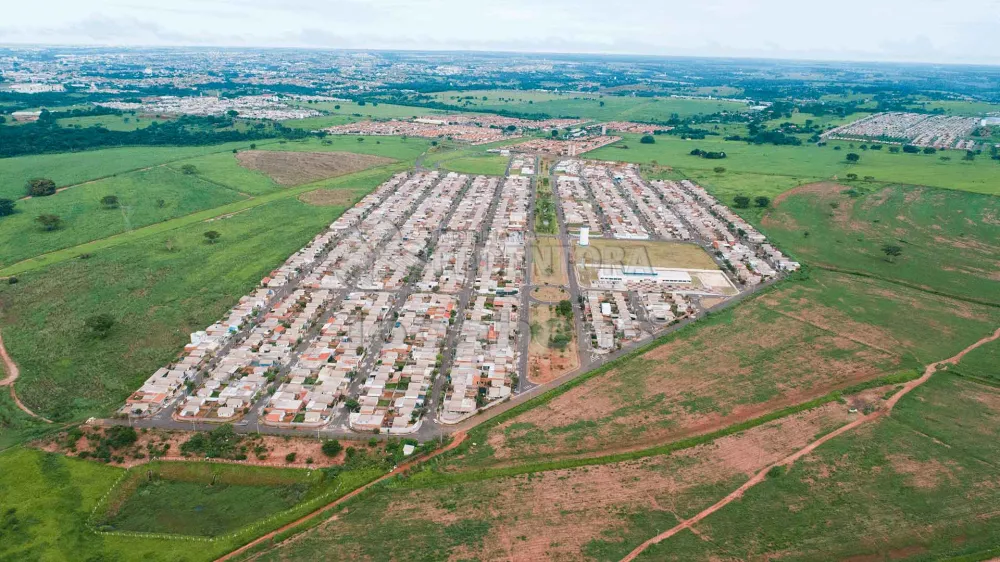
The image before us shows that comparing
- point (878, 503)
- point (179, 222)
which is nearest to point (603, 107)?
point (179, 222)

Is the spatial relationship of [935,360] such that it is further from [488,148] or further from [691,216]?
[488,148]

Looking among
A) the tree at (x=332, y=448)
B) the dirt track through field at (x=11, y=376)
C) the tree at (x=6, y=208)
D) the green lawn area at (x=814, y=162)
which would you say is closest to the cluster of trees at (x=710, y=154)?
the green lawn area at (x=814, y=162)

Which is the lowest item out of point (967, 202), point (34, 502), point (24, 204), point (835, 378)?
point (34, 502)

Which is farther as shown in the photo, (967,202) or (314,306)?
(967,202)

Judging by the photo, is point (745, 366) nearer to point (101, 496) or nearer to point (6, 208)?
point (101, 496)

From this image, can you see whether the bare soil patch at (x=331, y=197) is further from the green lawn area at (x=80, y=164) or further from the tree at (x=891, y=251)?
the tree at (x=891, y=251)

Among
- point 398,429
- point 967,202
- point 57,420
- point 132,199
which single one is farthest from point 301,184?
point 967,202
